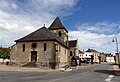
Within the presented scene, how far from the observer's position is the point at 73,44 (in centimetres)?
7706

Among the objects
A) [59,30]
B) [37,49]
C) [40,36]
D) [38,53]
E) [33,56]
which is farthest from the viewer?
[59,30]

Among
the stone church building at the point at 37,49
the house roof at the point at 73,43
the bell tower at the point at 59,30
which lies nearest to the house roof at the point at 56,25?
the bell tower at the point at 59,30

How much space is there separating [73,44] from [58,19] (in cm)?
1515

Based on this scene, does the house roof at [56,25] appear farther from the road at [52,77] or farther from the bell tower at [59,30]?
the road at [52,77]

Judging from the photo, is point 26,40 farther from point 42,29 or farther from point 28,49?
point 42,29

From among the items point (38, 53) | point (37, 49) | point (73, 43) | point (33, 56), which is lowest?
point (33, 56)

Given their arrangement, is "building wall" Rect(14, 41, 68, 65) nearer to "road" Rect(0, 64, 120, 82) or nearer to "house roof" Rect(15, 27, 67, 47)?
"house roof" Rect(15, 27, 67, 47)

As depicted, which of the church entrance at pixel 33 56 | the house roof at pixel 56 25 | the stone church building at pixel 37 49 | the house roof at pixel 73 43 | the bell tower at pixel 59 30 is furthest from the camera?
the house roof at pixel 73 43

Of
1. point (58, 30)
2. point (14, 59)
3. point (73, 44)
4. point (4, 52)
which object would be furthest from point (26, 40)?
point (4, 52)

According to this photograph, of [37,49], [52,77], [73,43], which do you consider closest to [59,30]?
[73,43]

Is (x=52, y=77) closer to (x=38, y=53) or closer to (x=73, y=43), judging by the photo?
(x=38, y=53)

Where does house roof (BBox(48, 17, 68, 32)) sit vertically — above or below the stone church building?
above

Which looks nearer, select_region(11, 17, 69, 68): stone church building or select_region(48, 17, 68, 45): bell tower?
select_region(11, 17, 69, 68): stone church building

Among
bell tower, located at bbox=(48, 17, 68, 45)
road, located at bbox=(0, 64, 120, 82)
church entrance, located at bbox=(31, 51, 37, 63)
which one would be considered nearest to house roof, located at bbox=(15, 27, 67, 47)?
church entrance, located at bbox=(31, 51, 37, 63)
